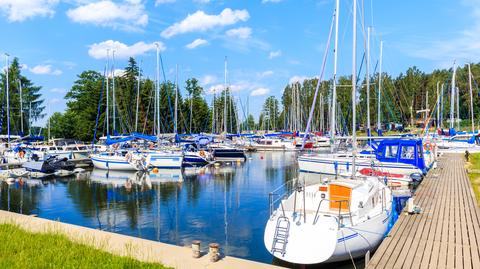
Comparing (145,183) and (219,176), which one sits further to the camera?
(219,176)

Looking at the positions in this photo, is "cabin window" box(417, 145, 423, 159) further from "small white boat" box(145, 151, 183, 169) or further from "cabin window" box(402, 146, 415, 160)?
"small white boat" box(145, 151, 183, 169)

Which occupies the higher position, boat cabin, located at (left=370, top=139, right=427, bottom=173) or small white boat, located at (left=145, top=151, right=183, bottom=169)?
boat cabin, located at (left=370, top=139, right=427, bottom=173)

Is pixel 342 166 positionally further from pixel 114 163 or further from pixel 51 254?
pixel 51 254

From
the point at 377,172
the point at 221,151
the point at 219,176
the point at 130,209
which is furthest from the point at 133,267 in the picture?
the point at 221,151

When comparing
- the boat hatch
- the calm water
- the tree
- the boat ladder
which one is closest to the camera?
the boat ladder

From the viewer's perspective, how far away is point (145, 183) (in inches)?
1283

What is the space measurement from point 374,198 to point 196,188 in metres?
17.8

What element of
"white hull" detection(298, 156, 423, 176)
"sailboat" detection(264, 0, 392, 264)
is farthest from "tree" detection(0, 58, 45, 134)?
"sailboat" detection(264, 0, 392, 264)

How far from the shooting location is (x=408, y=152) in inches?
1093

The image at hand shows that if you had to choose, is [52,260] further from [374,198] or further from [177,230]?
[374,198]

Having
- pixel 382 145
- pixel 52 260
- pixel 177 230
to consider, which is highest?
pixel 382 145

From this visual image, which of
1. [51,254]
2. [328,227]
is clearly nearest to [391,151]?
[328,227]

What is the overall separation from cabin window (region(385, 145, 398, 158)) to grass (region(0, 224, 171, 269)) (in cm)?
2285

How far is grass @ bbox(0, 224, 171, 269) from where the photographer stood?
9.48 meters
